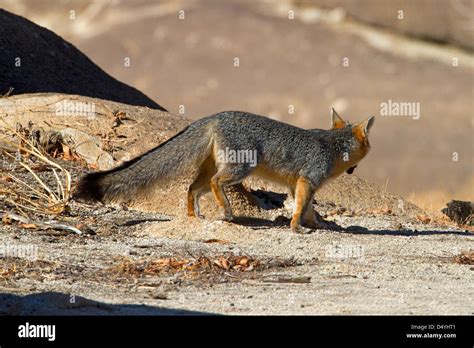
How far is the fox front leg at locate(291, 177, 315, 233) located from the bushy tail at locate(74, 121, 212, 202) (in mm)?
1099

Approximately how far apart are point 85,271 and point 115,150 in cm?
612

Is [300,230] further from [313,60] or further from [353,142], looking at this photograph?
[313,60]

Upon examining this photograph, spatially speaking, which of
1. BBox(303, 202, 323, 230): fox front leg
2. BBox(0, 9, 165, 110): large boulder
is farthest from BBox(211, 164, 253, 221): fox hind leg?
BBox(0, 9, 165, 110): large boulder

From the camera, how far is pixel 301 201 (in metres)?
12.3

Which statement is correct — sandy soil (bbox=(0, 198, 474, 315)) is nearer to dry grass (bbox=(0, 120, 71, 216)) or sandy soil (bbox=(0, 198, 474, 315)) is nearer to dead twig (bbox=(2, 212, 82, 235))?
dead twig (bbox=(2, 212, 82, 235))

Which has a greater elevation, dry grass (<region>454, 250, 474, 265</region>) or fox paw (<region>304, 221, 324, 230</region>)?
fox paw (<region>304, 221, 324, 230</region>)

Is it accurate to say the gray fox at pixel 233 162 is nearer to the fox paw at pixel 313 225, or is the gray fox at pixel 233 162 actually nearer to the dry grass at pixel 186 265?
the fox paw at pixel 313 225

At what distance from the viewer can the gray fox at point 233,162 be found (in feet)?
40.0

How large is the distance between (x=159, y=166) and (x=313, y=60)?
23.4 metres

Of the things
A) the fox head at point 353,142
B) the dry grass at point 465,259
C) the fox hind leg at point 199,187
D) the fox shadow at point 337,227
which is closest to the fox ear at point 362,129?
the fox head at point 353,142

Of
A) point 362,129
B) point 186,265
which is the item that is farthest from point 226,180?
point 186,265

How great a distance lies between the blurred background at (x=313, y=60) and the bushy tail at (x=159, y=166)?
17098mm

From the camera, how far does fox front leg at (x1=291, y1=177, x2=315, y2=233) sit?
479 inches
